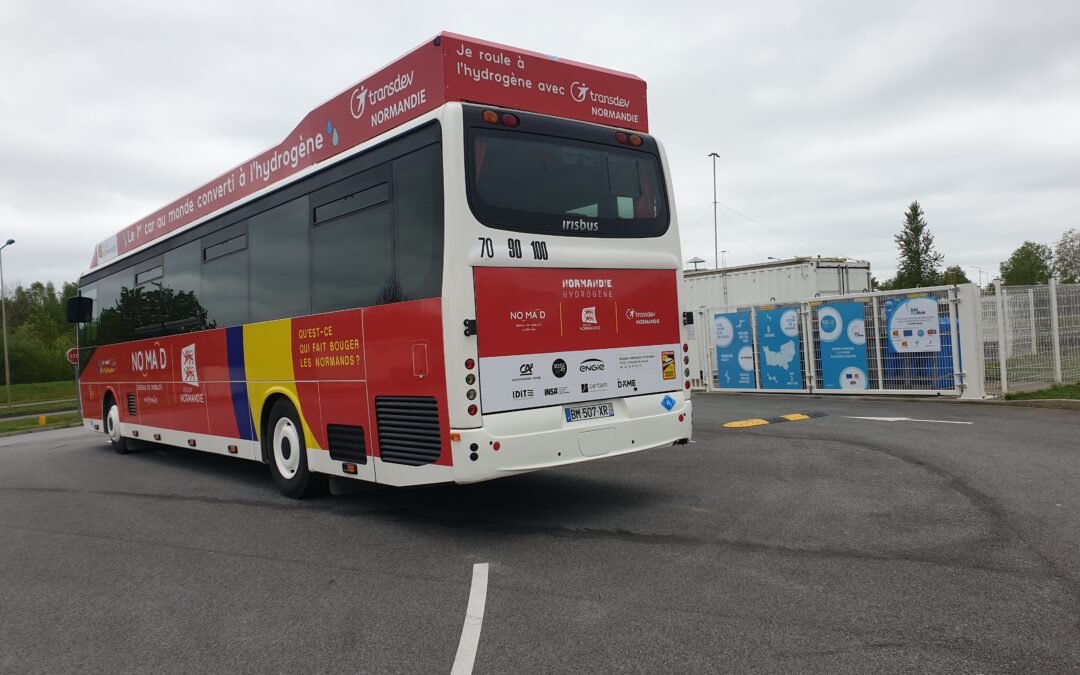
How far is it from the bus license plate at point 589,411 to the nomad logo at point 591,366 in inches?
11.5

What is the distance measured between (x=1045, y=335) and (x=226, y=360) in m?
14.6

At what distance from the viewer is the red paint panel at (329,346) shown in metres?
6.82

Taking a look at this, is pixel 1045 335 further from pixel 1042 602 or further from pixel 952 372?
pixel 1042 602

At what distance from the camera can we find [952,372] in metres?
14.3

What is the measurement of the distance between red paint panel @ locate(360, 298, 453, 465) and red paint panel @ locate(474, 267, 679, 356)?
372 millimetres

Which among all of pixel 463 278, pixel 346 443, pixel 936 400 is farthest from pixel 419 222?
pixel 936 400

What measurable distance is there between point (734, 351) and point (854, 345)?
11.7 ft

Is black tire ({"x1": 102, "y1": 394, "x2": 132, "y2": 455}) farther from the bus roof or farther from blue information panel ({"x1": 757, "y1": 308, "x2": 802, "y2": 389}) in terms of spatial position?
blue information panel ({"x1": 757, "y1": 308, "x2": 802, "y2": 389})

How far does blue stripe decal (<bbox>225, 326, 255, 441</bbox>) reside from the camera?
350 inches

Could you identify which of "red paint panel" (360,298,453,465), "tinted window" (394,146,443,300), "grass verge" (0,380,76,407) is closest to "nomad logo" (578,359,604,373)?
"red paint panel" (360,298,453,465)

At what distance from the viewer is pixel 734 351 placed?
1900cm

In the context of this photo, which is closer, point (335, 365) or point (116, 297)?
point (335, 365)

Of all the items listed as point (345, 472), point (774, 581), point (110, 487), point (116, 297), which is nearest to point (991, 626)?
point (774, 581)

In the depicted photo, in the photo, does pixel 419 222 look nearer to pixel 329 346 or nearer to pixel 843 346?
pixel 329 346
